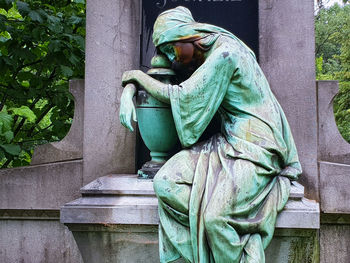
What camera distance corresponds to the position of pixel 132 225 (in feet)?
11.0

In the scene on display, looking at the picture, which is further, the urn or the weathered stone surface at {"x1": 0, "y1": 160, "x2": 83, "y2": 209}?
the weathered stone surface at {"x1": 0, "y1": 160, "x2": 83, "y2": 209}

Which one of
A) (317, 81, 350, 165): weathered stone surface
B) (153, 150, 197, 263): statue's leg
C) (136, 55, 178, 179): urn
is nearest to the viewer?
(153, 150, 197, 263): statue's leg

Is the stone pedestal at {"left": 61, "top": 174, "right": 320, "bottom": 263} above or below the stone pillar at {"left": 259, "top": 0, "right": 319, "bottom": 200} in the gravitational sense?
below

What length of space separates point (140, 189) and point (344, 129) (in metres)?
13.1

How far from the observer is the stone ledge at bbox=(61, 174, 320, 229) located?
3195mm

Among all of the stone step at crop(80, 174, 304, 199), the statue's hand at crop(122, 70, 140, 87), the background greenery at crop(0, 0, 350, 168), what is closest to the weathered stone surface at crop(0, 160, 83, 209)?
the background greenery at crop(0, 0, 350, 168)

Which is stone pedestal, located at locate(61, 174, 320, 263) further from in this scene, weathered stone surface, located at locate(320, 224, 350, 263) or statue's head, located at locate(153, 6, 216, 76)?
statue's head, located at locate(153, 6, 216, 76)

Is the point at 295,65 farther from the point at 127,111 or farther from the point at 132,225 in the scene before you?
the point at 132,225

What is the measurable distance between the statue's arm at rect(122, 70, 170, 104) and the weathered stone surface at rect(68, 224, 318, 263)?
949 mm

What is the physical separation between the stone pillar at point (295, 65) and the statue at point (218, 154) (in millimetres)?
672

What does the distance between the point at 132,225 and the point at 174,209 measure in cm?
38

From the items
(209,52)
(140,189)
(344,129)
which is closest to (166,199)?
(140,189)

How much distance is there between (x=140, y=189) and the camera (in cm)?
347

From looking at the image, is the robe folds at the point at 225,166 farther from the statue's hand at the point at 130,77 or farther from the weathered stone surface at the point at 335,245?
the weathered stone surface at the point at 335,245
